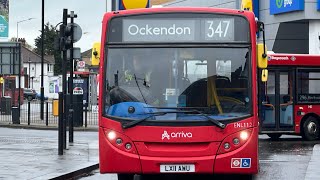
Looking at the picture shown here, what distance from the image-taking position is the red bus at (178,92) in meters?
11.3

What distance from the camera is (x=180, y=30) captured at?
11.8m

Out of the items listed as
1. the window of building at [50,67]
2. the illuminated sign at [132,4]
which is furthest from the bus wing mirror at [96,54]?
the window of building at [50,67]

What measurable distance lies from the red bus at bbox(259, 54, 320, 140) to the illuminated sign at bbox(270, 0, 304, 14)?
17836 millimetres

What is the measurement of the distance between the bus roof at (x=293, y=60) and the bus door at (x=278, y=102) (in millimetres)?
249

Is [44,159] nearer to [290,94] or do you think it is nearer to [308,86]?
[290,94]

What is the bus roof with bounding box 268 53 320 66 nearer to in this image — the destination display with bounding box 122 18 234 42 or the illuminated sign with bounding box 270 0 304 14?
the destination display with bounding box 122 18 234 42

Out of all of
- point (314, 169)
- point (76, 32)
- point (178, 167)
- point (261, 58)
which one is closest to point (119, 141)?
point (178, 167)

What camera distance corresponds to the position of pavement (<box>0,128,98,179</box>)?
14.1 meters

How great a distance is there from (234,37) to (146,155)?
242 centimetres

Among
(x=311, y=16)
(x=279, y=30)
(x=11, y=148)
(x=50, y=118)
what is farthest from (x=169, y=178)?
(x=279, y=30)

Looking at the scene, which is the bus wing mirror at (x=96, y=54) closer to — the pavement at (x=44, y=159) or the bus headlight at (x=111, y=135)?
the bus headlight at (x=111, y=135)

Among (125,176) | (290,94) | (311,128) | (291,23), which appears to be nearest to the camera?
(125,176)

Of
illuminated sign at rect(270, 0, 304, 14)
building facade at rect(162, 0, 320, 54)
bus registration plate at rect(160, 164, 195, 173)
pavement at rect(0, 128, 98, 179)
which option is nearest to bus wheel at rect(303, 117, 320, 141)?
pavement at rect(0, 128, 98, 179)

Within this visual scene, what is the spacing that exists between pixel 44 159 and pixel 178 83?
6287mm
